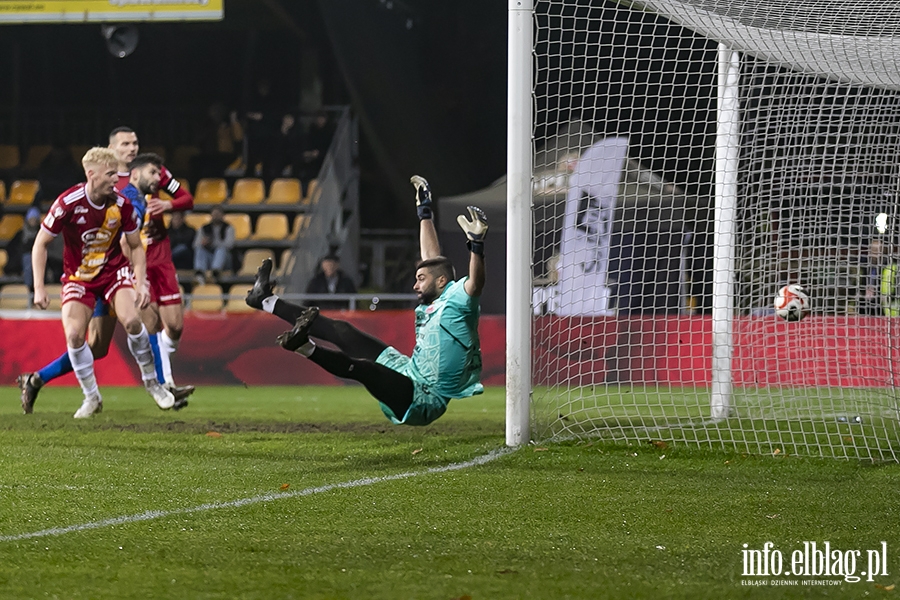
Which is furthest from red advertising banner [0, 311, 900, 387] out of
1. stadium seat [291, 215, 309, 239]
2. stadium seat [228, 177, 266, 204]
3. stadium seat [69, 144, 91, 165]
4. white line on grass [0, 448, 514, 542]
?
stadium seat [69, 144, 91, 165]

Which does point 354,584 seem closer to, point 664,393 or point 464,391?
point 464,391

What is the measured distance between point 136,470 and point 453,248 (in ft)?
32.9

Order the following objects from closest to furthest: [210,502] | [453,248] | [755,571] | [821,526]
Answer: [755,571]
[821,526]
[210,502]
[453,248]

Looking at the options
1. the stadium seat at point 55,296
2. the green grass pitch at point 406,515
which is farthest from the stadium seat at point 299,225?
the green grass pitch at point 406,515

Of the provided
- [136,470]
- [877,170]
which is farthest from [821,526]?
[877,170]

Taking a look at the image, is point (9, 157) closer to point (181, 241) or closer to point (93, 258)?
point (181, 241)

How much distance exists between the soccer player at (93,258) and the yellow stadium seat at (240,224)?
846 cm

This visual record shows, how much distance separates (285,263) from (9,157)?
5.65 meters

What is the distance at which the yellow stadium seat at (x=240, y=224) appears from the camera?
16875 mm

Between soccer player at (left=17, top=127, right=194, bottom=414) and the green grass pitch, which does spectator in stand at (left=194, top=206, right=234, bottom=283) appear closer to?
soccer player at (left=17, top=127, right=194, bottom=414)

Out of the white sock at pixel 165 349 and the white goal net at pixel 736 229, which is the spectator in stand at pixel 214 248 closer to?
the white sock at pixel 165 349

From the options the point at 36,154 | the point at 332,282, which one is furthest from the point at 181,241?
the point at 36,154

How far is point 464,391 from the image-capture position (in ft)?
21.2

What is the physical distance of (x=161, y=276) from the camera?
9.34 m
